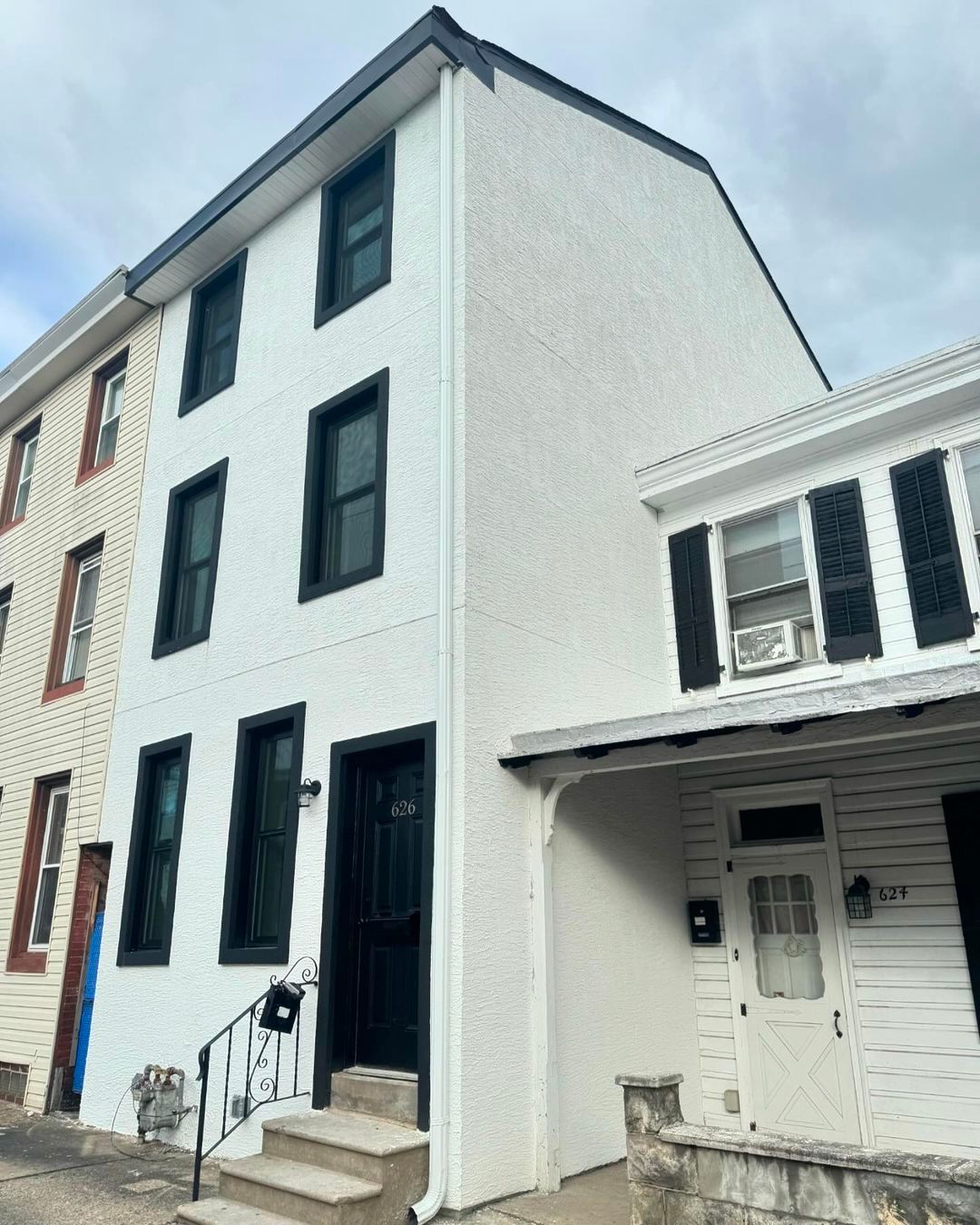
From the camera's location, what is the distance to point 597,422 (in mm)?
8555

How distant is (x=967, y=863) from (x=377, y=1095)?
4.17m

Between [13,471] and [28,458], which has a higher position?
[28,458]

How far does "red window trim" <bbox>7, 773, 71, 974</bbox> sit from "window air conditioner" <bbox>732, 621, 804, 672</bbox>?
21.8 ft

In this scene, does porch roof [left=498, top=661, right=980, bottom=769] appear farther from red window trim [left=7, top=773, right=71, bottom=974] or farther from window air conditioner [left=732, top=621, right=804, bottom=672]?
red window trim [left=7, top=773, right=71, bottom=974]

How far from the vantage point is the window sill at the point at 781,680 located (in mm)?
7594

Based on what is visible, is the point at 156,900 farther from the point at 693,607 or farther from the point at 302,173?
the point at 302,173

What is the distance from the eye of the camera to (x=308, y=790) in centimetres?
699

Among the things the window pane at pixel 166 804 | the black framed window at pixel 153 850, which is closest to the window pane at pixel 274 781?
the black framed window at pixel 153 850

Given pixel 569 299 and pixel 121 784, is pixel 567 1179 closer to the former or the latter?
pixel 121 784

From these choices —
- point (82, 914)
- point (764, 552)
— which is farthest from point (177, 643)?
point (764, 552)

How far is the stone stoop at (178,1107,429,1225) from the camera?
5.13 metres

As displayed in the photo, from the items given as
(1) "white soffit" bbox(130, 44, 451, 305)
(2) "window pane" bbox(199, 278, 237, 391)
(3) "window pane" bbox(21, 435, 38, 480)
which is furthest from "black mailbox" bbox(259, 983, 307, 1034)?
(3) "window pane" bbox(21, 435, 38, 480)

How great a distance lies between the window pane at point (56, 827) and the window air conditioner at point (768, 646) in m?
6.96

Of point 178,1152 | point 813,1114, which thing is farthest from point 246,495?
point 813,1114
